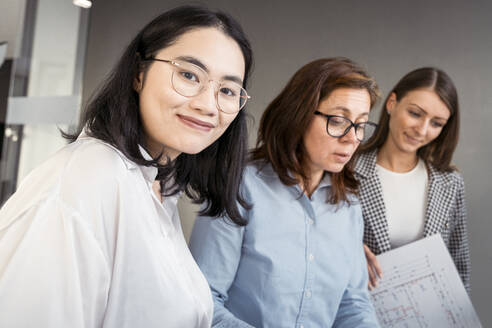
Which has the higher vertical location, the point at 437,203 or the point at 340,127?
the point at 340,127

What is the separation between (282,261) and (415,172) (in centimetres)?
97

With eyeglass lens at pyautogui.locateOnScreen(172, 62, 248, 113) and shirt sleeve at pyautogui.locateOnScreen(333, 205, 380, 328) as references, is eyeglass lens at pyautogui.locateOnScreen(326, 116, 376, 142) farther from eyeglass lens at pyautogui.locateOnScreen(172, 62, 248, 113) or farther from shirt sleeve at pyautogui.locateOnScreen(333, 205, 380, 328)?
eyeglass lens at pyautogui.locateOnScreen(172, 62, 248, 113)

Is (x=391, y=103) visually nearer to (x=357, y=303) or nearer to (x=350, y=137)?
(x=350, y=137)

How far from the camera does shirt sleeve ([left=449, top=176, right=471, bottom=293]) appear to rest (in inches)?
74.8

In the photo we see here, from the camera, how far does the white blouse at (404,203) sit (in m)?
1.77

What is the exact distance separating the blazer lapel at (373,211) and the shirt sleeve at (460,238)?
43 cm

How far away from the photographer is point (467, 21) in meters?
2.98

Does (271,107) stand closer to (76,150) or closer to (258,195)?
(258,195)

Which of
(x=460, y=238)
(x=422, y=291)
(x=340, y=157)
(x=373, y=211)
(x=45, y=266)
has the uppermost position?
(x=340, y=157)

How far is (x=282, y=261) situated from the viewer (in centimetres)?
124

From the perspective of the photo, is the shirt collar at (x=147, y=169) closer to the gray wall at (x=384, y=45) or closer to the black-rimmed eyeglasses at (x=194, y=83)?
the black-rimmed eyeglasses at (x=194, y=83)

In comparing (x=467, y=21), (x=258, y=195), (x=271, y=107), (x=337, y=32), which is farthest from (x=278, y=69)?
(x=258, y=195)

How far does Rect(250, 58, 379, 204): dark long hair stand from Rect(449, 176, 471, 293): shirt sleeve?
764 mm

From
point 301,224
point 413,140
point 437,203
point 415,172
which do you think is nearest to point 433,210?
point 437,203
